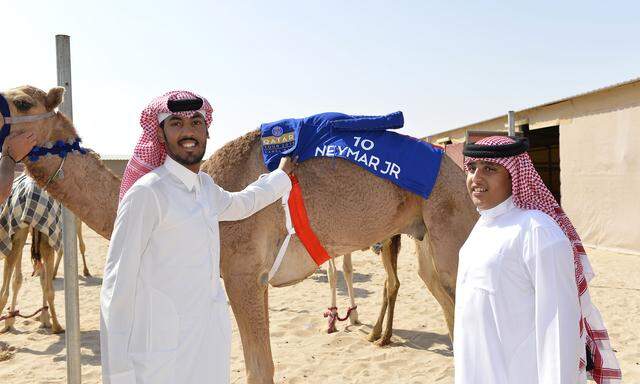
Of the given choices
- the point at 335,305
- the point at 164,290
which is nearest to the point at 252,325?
the point at 164,290

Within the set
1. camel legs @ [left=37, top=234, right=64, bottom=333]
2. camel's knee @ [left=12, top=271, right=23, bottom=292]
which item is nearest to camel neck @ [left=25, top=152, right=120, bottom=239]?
camel legs @ [left=37, top=234, right=64, bottom=333]

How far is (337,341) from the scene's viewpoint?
5402 mm

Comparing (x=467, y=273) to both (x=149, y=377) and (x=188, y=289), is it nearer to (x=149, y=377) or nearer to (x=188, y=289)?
(x=188, y=289)

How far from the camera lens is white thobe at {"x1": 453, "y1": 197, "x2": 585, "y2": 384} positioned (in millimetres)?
1675

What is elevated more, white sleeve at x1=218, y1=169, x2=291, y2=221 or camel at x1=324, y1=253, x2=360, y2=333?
white sleeve at x1=218, y1=169, x2=291, y2=221

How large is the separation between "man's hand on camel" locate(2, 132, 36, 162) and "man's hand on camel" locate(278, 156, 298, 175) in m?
1.48

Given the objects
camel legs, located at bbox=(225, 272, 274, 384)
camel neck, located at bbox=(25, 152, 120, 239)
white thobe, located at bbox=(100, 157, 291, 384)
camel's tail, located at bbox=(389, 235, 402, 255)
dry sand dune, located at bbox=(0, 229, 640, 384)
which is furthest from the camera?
camel's tail, located at bbox=(389, 235, 402, 255)

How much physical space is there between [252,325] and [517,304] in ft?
5.85

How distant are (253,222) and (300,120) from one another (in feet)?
2.68

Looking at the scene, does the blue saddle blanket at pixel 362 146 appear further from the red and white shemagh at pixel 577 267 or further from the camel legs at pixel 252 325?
the red and white shemagh at pixel 577 267

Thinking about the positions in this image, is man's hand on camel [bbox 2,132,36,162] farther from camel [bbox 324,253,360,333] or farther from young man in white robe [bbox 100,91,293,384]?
camel [bbox 324,253,360,333]

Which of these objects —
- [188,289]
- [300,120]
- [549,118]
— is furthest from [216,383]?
[549,118]

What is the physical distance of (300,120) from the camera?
3.40 meters

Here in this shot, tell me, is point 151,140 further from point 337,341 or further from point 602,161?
point 602,161
